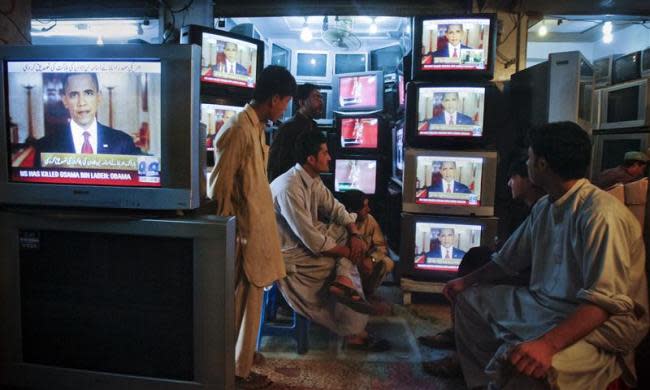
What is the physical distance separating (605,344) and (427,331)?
73.1 inches

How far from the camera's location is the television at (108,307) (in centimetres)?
166

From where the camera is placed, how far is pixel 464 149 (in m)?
3.92

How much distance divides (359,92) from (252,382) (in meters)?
4.18

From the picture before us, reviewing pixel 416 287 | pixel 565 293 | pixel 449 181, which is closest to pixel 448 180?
pixel 449 181

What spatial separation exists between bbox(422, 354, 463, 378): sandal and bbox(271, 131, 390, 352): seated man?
0.38m

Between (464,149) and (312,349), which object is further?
(464,149)

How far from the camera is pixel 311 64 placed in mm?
6434

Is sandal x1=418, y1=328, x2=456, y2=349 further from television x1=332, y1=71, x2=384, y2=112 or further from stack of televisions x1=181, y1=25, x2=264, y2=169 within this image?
television x1=332, y1=71, x2=384, y2=112

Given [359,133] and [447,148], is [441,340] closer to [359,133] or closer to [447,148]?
[447,148]

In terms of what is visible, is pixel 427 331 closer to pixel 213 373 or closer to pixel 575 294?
pixel 575 294

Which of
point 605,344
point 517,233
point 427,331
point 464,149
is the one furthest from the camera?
point 464,149

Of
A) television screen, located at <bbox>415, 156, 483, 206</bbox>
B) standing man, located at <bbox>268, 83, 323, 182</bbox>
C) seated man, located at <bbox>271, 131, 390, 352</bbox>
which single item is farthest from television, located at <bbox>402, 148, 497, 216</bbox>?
seated man, located at <bbox>271, 131, 390, 352</bbox>

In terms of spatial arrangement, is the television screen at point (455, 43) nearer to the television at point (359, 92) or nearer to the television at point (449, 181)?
the television at point (449, 181)

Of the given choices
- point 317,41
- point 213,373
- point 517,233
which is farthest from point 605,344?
point 317,41
